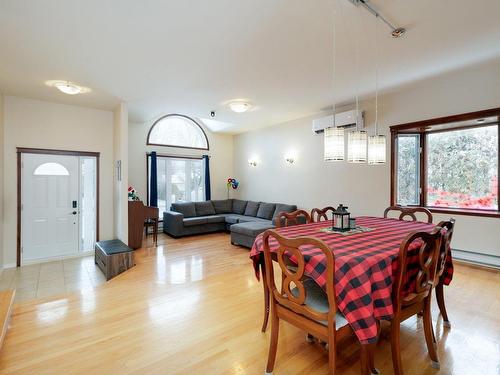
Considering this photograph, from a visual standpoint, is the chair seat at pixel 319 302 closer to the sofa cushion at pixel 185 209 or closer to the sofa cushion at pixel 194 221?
the sofa cushion at pixel 194 221

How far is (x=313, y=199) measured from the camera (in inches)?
227

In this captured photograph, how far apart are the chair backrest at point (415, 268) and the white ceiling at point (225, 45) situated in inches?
75.9

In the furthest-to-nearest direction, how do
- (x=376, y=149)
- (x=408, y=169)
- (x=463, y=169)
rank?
1. (x=408, y=169)
2. (x=463, y=169)
3. (x=376, y=149)

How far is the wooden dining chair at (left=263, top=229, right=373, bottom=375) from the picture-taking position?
1.45 m

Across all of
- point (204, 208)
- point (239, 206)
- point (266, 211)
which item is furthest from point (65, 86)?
point (239, 206)

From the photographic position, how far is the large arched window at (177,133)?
22.5 feet

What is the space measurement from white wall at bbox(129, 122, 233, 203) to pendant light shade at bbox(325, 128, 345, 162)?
5.49 metres

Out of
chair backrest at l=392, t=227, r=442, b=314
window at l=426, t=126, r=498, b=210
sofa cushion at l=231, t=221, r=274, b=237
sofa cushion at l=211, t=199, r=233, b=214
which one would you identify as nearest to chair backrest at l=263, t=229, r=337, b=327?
chair backrest at l=392, t=227, r=442, b=314

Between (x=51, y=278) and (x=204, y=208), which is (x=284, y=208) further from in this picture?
(x=51, y=278)

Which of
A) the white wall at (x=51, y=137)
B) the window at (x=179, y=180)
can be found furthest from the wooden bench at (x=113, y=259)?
the window at (x=179, y=180)

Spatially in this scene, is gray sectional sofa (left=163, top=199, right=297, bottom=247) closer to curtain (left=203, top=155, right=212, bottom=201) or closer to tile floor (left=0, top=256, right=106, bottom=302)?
curtain (left=203, top=155, right=212, bottom=201)

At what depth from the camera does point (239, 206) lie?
741cm

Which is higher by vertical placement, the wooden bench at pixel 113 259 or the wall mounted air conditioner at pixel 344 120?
the wall mounted air conditioner at pixel 344 120

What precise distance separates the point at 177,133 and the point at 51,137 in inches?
122
